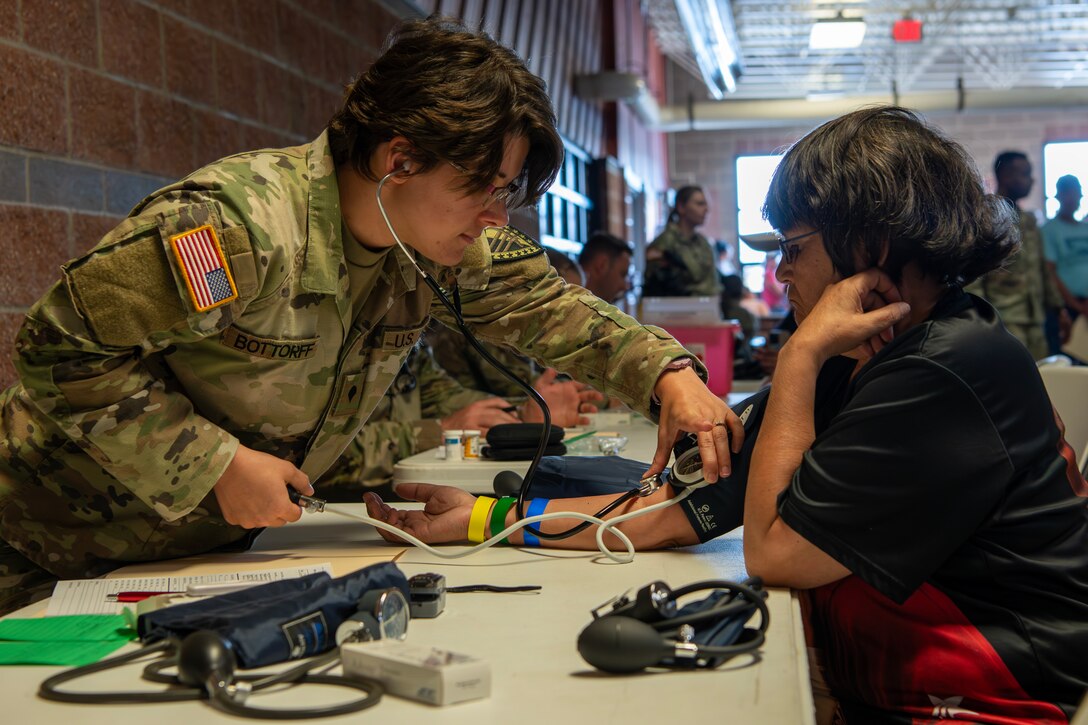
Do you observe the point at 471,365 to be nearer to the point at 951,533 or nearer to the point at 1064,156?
the point at 951,533

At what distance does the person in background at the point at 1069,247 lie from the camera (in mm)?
6172

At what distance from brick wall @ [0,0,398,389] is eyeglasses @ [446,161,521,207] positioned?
3.65 ft

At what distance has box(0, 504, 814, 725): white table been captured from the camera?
0.82 metres

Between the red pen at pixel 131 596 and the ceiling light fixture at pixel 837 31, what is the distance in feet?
29.5

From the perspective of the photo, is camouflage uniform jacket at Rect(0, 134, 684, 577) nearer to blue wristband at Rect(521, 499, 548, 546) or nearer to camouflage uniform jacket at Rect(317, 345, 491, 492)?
blue wristband at Rect(521, 499, 548, 546)

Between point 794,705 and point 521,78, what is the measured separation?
92cm

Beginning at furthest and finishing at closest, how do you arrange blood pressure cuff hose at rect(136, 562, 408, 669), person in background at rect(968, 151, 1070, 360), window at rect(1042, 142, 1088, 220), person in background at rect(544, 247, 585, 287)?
1. window at rect(1042, 142, 1088, 220)
2. person in background at rect(968, 151, 1070, 360)
3. person in background at rect(544, 247, 585, 287)
4. blood pressure cuff hose at rect(136, 562, 408, 669)

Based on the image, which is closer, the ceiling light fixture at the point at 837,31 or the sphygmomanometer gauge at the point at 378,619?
the sphygmomanometer gauge at the point at 378,619

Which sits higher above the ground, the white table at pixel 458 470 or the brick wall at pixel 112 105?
the brick wall at pixel 112 105

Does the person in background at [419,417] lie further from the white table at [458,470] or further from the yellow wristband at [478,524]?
the yellow wristband at [478,524]

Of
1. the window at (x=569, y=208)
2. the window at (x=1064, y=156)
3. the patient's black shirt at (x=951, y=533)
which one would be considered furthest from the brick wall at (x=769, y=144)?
the patient's black shirt at (x=951, y=533)

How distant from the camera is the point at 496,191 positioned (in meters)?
1.45

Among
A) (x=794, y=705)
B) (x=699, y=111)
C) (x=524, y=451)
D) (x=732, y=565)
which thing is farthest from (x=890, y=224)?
(x=699, y=111)

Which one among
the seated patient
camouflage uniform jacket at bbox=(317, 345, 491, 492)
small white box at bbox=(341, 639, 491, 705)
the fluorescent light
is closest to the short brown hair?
the seated patient
